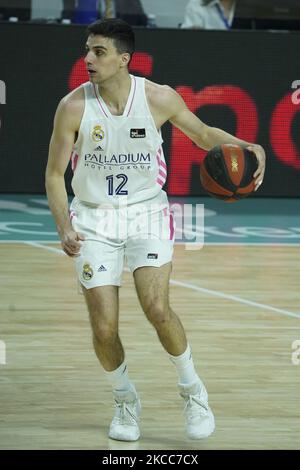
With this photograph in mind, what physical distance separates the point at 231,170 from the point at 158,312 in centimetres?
80

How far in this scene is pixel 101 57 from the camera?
18.9ft

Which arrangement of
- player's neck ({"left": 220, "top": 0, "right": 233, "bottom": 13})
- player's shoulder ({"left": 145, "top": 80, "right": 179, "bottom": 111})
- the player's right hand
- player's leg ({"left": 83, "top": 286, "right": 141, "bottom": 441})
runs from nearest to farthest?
the player's right hand
player's leg ({"left": 83, "top": 286, "right": 141, "bottom": 441})
player's shoulder ({"left": 145, "top": 80, "right": 179, "bottom": 111})
player's neck ({"left": 220, "top": 0, "right": 233, "bottom": 13})

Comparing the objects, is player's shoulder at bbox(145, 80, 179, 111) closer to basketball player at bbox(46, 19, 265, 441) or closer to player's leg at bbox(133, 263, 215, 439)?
basketball player at bbox(46, 19, 265, 441)

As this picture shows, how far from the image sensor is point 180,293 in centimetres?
956

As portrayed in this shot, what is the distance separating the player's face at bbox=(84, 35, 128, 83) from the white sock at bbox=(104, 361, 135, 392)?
55.7 inches

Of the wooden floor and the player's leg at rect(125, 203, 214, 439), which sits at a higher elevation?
the player's leg at rect(125, 203, 214, 439)

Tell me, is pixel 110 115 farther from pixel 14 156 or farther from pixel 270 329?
pixel 14 156

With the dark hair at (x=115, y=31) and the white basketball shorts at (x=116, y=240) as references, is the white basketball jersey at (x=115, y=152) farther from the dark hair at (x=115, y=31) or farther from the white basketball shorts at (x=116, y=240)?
the dark hair at (x=115, y=31)

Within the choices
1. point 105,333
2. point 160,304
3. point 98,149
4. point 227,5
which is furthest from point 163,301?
point 227,5

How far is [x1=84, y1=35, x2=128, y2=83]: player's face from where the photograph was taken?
5738 mm

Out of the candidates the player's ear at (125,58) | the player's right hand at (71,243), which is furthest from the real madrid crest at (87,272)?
the player's ear at (125,58)

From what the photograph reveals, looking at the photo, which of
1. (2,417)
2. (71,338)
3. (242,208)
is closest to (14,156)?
(242,208)

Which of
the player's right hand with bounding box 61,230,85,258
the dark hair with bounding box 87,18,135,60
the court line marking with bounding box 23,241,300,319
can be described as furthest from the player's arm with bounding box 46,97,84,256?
the court line marking with bounding box 23,241,300,319
